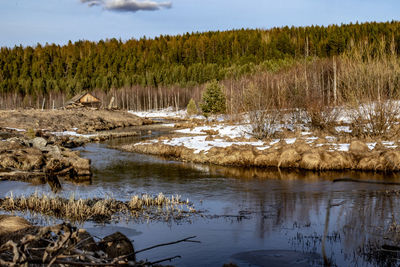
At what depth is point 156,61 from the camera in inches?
5719

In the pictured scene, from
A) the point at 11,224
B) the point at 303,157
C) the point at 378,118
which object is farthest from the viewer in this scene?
the point at 378,118

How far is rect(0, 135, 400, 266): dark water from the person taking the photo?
913 cm

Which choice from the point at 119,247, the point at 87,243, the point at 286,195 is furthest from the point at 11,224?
the point at 286,195

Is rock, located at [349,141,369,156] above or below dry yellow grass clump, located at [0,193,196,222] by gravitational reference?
above

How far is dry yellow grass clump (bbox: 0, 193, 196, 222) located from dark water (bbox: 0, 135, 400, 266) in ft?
2.22

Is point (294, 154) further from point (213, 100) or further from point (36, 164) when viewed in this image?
point (213, 100)

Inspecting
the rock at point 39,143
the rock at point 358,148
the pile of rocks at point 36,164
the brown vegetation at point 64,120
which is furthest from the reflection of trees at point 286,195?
the brown vegetation at point 64,120

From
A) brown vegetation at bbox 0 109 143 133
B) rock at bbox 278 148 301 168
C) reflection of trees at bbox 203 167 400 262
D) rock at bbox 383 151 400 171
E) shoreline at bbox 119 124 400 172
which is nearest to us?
reflection of trees at bbox 203 167 400 262

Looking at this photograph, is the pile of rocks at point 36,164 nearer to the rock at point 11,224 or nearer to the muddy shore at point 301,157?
the muddy shore at point 301,157

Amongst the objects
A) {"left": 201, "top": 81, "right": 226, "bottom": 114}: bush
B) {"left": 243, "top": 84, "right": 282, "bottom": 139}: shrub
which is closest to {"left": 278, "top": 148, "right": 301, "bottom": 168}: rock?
{"left": 243, "top": 84, "right": 282, "bottom": 139}: shrub

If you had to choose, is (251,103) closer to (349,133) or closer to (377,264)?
(349,133)

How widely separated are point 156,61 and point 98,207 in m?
136

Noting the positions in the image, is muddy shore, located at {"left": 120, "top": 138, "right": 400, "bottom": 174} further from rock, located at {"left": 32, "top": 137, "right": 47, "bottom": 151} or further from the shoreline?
rock, located at {"left": 32, "top": 137, "right": 47, "bottom": 151}

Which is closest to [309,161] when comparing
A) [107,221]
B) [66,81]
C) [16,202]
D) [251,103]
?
[251,103]
